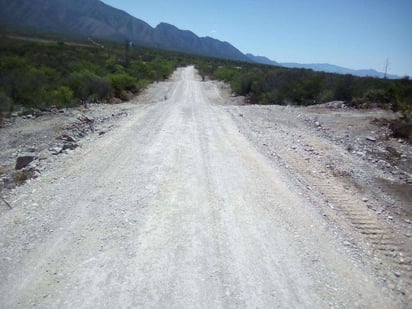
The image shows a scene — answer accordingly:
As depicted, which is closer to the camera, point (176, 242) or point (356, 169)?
point (176, 242)

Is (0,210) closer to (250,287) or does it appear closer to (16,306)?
(16,306)

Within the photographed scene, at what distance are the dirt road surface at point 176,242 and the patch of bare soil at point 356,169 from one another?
0.26 meters

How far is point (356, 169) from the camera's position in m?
10.4

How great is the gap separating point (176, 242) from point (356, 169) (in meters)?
6.77

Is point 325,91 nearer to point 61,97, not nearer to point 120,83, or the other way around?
point 120,83

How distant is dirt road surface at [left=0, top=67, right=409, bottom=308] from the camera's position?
4480 mm

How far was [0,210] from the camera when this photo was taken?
6539 millimetres

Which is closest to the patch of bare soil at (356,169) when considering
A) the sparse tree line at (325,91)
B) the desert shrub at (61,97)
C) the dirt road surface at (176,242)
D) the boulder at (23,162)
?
the dirt road surface at (176,242)

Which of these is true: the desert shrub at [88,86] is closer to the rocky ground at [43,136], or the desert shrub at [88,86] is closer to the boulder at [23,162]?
the rocky ground at [43,136]

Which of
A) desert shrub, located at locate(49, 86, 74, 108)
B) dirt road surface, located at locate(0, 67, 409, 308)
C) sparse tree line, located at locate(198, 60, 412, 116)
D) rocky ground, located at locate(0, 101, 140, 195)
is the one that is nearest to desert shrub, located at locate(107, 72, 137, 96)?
desert shrub, located at locate(49, 86, 74, 108)

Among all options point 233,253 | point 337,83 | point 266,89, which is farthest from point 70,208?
point 266,89

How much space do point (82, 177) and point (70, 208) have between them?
158cm

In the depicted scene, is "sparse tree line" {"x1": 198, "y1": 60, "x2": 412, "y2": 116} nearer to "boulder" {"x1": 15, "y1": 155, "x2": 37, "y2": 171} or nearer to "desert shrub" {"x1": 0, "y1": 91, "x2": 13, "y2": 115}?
"boulder" {"x1": 15, "y1": 155, "x2": 37, "y2": 171}

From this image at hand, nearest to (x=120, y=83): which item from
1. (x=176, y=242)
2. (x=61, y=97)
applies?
(x=61, y=97)
